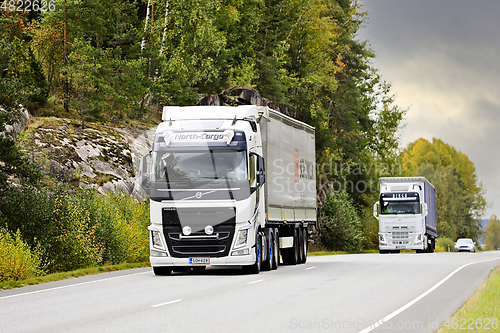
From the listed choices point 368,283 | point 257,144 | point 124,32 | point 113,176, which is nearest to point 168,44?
point 124,32

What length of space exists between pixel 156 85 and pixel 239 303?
2774 cm

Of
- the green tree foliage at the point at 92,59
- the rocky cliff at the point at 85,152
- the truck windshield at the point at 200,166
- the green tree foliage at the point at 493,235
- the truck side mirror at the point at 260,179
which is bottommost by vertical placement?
the green tree foliage at the point at 493,235

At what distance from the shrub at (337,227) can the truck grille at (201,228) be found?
33432 mm

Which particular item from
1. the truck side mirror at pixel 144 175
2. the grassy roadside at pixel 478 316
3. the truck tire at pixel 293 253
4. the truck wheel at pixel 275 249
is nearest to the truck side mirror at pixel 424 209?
the truck tire at pixel 293 253

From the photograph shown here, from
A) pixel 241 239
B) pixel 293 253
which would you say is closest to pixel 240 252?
pixel 241 239

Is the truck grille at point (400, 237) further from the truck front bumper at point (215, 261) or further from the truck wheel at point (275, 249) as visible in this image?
the truck front bumper at point (215, 261)

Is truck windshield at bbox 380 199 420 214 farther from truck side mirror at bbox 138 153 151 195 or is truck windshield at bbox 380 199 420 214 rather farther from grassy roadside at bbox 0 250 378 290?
truck side mirror at bbox 138 153 151 195

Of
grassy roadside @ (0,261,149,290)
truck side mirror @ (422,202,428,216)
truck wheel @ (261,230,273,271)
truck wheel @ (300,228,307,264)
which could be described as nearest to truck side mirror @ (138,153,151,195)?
grassy roadside @ (0,261,149,290)

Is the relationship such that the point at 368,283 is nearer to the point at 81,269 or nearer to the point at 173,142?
the point at 173,142

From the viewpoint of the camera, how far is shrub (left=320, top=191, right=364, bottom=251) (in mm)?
51562

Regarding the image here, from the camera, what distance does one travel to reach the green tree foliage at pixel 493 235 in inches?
7087

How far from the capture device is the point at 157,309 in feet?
39.8

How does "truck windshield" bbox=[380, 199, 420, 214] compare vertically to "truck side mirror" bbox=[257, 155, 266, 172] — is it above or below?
below

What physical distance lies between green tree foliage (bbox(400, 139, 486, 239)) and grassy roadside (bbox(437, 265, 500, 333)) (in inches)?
3605
